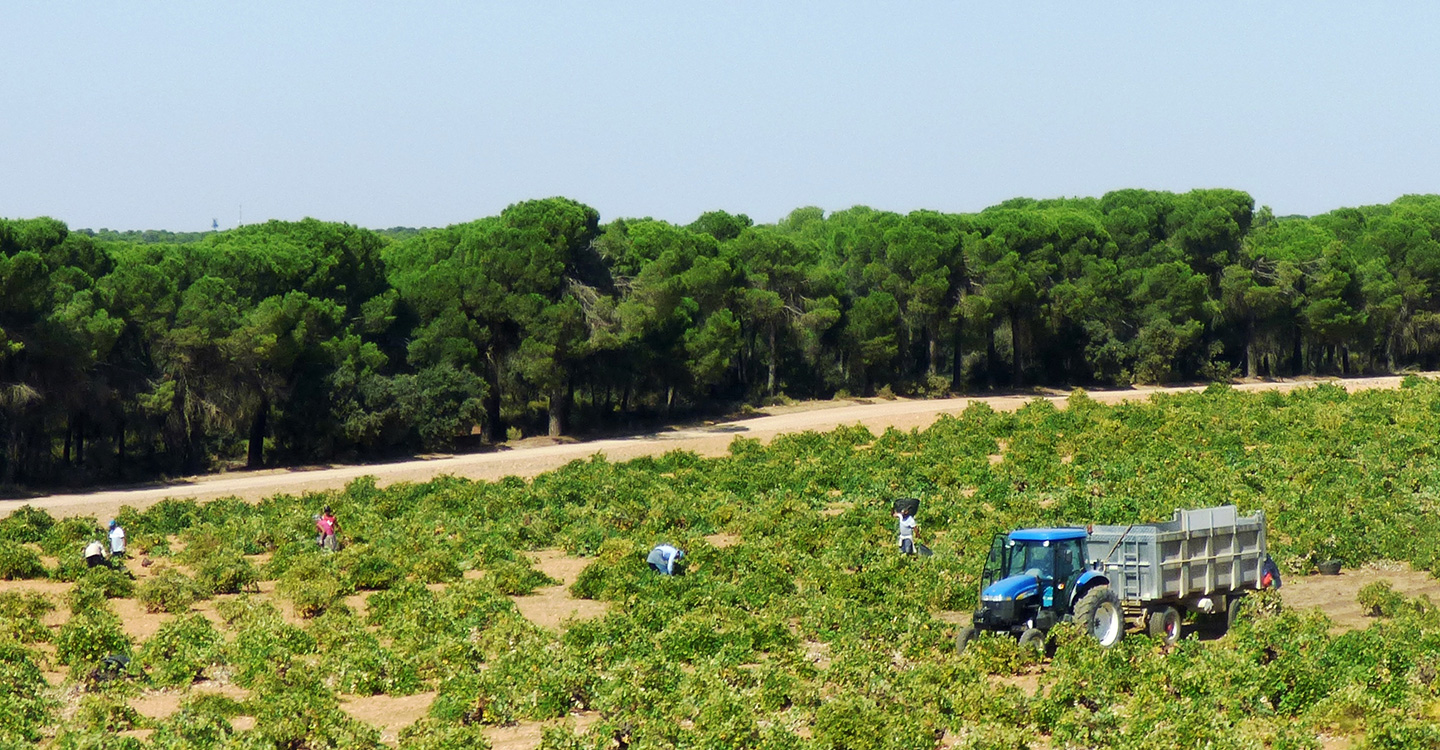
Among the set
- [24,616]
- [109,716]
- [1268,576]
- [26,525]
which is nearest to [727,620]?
[1268,576]

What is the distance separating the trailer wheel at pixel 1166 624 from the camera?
16656 mm

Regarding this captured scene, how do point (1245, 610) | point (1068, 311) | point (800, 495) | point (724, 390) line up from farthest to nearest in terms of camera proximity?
1. point (1068, 311)
2. point (724, 390)
3. point (800, 495)
4. point (1245, 610)

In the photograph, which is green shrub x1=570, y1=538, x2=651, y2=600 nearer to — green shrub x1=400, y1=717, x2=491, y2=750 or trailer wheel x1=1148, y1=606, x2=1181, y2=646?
green shrub x1=400, y1=717, x2=491, y2=750

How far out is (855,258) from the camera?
6031cm

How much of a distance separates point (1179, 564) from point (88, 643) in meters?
13.2

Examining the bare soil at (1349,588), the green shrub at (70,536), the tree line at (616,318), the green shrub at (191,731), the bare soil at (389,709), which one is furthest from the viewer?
the tree line at (616,318)

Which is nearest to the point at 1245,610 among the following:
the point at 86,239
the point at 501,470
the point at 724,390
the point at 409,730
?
the point at 409,730

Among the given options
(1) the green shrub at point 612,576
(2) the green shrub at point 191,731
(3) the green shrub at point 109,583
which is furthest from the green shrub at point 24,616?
(1) the green shrub at point 612,576

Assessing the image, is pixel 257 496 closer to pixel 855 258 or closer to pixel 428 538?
pixel 428 538

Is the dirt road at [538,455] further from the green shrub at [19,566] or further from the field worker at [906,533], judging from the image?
the field worker at [906,533]

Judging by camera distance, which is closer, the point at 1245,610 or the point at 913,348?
the point at 1245,610

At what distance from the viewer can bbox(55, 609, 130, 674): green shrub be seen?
17250 millimetres

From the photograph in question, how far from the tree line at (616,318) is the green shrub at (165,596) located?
16.2 metres

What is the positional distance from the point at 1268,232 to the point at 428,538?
57931 millimetres
